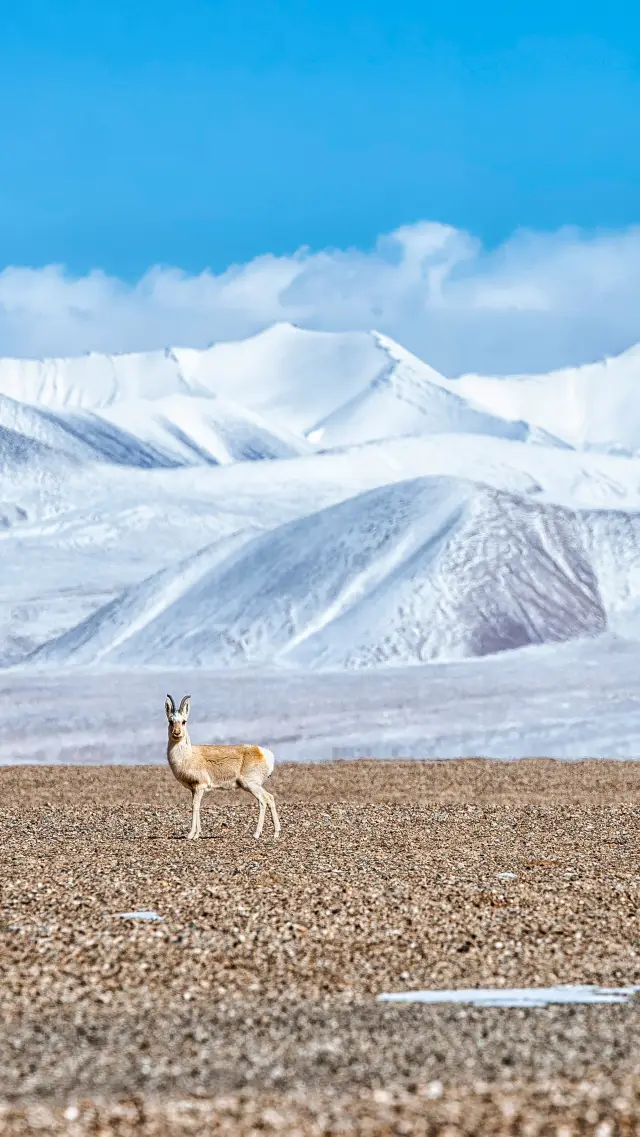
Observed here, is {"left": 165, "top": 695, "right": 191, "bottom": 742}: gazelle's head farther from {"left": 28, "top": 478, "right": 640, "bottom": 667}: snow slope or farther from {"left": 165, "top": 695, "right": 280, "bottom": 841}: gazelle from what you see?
{"left": 28, "top": 478, "right": 640, "bottom": 667}: snow slope

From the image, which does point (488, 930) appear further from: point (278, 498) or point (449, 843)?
point (278, 498)

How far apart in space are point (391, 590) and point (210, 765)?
39.5 meters

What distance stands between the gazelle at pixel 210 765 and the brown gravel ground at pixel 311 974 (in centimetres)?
66

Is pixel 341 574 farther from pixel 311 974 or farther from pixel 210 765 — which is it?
pixel 311 974

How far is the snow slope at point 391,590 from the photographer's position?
53906mm

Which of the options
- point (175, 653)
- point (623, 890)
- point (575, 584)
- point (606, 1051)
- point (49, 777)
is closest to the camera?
point (606, 1051)

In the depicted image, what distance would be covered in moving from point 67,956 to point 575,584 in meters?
50.1

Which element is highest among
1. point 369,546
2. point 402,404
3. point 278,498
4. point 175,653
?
point 402,404

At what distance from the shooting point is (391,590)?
56344 millimetres

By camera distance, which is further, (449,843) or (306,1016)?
(449,843)

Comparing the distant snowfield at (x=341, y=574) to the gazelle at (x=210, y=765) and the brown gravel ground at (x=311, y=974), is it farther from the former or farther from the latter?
the brown gravel ground at (x=311, y=974)

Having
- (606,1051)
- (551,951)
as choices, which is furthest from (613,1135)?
(551,951)

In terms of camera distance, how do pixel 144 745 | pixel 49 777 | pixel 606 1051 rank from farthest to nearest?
pixel 144 745, pixel 49 777, pixel 606 1051

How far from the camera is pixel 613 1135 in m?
6.19
